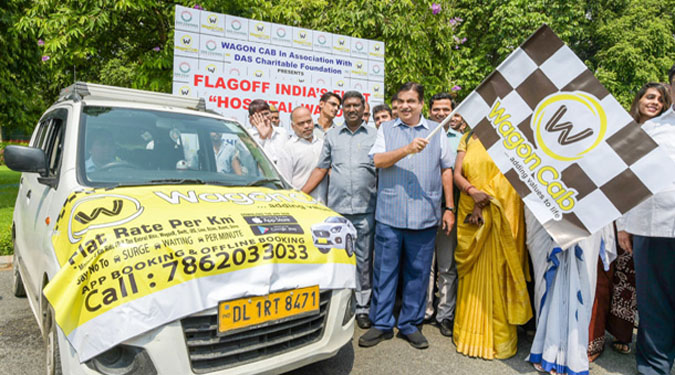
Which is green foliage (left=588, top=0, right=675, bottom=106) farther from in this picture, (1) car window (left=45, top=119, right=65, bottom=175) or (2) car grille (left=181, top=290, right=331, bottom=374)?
(1) car window (left=45, top=119, right=65, bottom=175)

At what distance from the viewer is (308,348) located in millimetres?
2436

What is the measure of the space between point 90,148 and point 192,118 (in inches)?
32.7

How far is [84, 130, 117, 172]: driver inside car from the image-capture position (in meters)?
2.71

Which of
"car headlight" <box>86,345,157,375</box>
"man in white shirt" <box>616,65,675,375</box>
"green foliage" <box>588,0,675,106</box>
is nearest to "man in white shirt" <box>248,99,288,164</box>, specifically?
"car headlight" <box>86,345,157,375</box>

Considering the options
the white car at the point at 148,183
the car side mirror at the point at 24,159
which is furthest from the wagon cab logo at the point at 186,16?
the car side mirror at the point at 24,159

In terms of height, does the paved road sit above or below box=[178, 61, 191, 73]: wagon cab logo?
below

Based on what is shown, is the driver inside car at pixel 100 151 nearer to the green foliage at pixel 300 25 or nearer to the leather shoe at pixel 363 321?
the leather shoe at pixel 363 321

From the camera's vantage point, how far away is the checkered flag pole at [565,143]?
2650 millimetres

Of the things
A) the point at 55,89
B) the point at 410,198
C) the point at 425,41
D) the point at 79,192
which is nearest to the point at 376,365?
the point at 410,198

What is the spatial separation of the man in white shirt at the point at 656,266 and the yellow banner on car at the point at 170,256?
206cm

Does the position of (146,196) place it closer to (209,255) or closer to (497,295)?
(209,255)

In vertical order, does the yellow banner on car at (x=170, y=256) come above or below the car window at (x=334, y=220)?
below

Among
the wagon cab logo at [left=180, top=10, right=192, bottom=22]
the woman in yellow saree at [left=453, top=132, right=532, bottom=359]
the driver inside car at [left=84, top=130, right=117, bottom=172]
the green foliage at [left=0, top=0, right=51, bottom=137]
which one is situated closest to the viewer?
the driver inside car at [left=84, top=130, right=117, bottom=172]

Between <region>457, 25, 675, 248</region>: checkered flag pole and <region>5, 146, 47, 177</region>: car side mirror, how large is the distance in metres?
2.99
